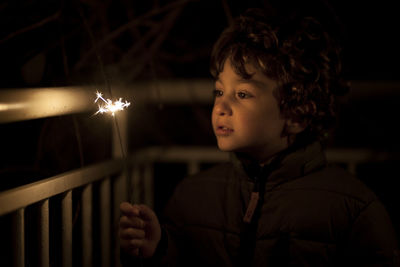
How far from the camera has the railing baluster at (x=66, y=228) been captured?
1.39 meters

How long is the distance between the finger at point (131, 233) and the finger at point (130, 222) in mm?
11

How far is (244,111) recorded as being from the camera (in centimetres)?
151

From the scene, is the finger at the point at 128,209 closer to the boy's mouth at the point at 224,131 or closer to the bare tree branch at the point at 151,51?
the boy's mouth at the point at 224,131

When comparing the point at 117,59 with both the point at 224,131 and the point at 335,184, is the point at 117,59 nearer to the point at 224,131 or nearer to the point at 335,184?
the point at 224,131

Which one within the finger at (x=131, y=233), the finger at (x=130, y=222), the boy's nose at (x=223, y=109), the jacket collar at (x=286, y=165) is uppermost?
the boy's nose at (x=223, y=109)

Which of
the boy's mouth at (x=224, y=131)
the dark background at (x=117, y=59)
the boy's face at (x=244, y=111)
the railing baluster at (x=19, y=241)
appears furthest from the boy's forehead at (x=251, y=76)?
the railing baluster at (x=19, y=241)

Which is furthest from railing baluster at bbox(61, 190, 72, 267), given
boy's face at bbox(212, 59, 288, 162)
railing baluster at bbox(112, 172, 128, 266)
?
boy's face at bbox(212, 59, 288, 162)

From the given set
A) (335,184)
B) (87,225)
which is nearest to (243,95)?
(335,184)

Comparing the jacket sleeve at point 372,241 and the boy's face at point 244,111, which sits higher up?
the boy's face at point 244,111

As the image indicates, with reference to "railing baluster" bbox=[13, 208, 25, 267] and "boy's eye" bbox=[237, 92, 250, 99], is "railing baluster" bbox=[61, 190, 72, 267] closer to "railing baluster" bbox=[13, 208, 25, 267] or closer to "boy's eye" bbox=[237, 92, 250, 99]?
"railing baluster" bbox=[13, 208, 25, 267]

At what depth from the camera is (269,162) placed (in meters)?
1.61

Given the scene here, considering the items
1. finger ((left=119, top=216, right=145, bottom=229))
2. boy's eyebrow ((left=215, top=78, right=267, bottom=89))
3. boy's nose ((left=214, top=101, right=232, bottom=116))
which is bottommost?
finger ((left=119, top=216, right=145, bottom=229))

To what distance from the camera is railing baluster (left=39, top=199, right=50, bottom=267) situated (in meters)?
Result: 1.28

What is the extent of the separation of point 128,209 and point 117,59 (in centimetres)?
106
